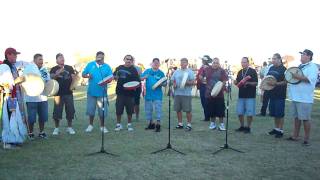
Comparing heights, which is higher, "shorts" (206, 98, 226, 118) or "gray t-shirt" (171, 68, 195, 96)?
"gray t-shirt" (171, 68, 195, 96)

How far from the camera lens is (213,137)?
9.66 metres

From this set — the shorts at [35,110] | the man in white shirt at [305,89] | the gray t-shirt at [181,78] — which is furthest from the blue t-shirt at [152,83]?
the man in white shirt at [305,89]

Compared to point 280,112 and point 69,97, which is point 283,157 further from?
point 69,97

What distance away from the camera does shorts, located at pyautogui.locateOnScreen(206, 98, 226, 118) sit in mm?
10797

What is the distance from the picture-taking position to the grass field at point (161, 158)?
627 cm

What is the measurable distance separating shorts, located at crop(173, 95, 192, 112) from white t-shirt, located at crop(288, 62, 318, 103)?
313 cm

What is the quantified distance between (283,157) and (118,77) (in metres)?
4.91

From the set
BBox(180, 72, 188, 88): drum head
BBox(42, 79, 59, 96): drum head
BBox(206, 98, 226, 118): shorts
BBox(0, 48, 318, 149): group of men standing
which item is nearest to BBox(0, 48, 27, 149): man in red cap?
BBox(0, 48, 318, 149): group of men standing

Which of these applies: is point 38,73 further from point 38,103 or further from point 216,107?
point 216,107

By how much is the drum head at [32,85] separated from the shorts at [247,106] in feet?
17.2

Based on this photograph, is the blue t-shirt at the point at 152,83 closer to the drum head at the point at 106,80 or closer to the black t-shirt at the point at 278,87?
the drum head at the point at 106,80

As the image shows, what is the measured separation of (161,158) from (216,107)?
394 centimetres

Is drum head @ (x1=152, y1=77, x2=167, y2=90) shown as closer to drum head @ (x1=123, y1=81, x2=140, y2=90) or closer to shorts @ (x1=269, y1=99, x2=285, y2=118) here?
drum head @ (x1=123, y1=81, x2=140, y2=90)

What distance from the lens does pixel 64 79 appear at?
9.72 meters
